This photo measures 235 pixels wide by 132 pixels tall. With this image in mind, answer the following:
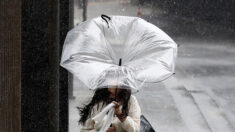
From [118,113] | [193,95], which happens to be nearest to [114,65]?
[118,113]

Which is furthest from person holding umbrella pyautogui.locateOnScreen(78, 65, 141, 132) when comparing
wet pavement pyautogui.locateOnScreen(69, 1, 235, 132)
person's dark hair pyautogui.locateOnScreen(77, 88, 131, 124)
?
wet pavement pyautogui.locateOnScreen(69, 1, 235, 132)

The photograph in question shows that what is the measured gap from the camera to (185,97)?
952 centimetres

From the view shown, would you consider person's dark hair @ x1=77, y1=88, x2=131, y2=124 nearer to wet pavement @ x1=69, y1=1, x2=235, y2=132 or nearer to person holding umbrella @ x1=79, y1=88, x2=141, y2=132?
person holding umbrella @ x1=79, y1=88, x2=141, y2=132

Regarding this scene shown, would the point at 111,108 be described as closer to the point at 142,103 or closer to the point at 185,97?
the point at 142,103

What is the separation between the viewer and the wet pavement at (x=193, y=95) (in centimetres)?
782

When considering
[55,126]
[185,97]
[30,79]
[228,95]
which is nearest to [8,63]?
[30,79]

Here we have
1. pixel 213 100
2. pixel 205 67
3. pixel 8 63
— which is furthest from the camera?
pixel 205 67

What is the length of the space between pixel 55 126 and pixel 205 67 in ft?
28.8

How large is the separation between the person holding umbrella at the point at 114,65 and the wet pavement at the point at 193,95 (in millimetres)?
3882

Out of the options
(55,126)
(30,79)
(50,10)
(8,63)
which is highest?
(50,10)

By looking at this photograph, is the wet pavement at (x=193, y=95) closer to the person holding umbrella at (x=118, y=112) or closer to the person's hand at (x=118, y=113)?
the person holding umbrella at (x=118, y=112)

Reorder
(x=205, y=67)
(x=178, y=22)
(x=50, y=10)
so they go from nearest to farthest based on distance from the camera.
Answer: (x=50, y=10)
(x=205, y=67)
(x=178, y=22)

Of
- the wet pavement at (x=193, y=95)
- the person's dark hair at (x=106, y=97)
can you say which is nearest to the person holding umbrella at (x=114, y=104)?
the person's dark hair at (x=106, y=97)

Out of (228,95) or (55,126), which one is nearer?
(55,126)
